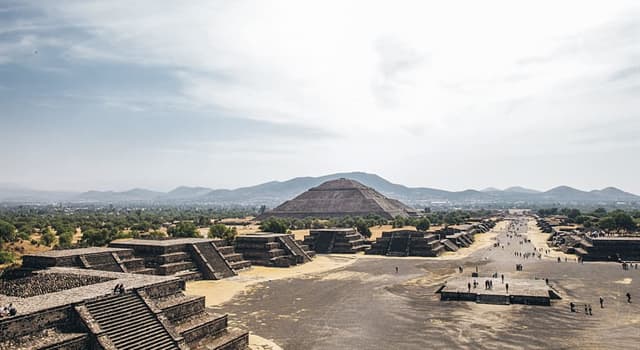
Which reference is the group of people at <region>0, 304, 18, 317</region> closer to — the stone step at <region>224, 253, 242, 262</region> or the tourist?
the tourist

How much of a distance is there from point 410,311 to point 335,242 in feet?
145

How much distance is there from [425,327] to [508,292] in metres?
12.9

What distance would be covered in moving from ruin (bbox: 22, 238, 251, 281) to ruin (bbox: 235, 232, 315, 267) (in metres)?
3.59

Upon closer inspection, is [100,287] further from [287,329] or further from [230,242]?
[230,242]

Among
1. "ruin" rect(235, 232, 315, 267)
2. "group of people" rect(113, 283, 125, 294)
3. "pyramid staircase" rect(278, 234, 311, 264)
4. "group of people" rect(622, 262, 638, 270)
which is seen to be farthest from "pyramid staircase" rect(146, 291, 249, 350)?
"group of people" rect(622, 262, 638, 270)

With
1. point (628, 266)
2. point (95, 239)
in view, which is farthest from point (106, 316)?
point (628, 266)

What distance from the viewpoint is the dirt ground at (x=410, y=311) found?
1052 inches

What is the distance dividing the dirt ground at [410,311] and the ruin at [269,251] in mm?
3155

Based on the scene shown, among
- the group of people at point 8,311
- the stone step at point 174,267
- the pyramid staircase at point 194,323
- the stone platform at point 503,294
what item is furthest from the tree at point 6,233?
the stone platform at point 503,294

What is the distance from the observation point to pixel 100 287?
23062mm

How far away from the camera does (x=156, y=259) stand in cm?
4462

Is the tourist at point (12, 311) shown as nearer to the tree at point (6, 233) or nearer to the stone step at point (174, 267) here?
the stone step at point (174, 267)

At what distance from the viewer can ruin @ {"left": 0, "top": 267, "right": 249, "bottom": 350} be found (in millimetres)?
17875

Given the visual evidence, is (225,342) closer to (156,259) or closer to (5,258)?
(156,259)
